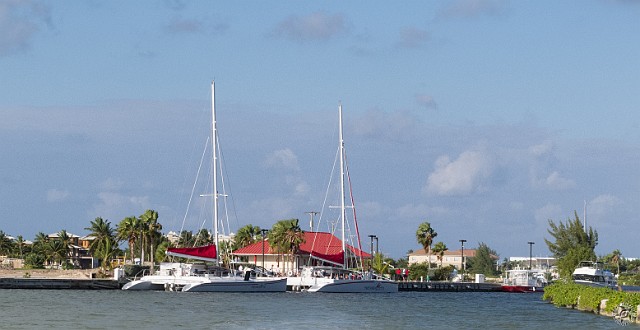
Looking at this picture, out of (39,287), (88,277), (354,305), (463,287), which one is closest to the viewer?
(354,305)

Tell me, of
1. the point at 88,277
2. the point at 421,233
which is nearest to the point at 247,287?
the point at 88,277

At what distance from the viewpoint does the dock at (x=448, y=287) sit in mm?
138375

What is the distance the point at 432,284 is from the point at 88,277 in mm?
45896

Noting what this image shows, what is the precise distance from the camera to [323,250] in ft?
452

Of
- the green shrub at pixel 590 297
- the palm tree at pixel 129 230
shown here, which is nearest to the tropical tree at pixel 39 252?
the palm tree at pixel 129 230

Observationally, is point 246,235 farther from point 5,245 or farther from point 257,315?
point 257,315

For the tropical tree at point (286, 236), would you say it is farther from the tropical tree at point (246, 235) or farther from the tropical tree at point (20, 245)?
the tropical tree at point (20, 245)

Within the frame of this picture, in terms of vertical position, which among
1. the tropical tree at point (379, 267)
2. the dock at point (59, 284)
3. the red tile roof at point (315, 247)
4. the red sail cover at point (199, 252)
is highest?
the red tile roof at point (315, 247)

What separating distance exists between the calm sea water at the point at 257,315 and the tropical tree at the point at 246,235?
6821 centimetres

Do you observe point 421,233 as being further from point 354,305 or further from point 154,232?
point 354,305

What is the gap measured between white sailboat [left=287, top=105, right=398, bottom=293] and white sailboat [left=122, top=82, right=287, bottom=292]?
3.88m

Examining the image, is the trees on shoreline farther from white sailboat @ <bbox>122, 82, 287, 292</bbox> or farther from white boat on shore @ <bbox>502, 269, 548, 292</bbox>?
white boat on shore @ <bbox>502, 269, 548, 292</bbox>

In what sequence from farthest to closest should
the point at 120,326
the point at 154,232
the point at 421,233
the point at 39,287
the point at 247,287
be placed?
1. the point at 421,233
2. the point at 154,232
3. the point at 39,287
4. the point at 247,287
5. the point at 120,326

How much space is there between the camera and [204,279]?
Result: 101 meters
